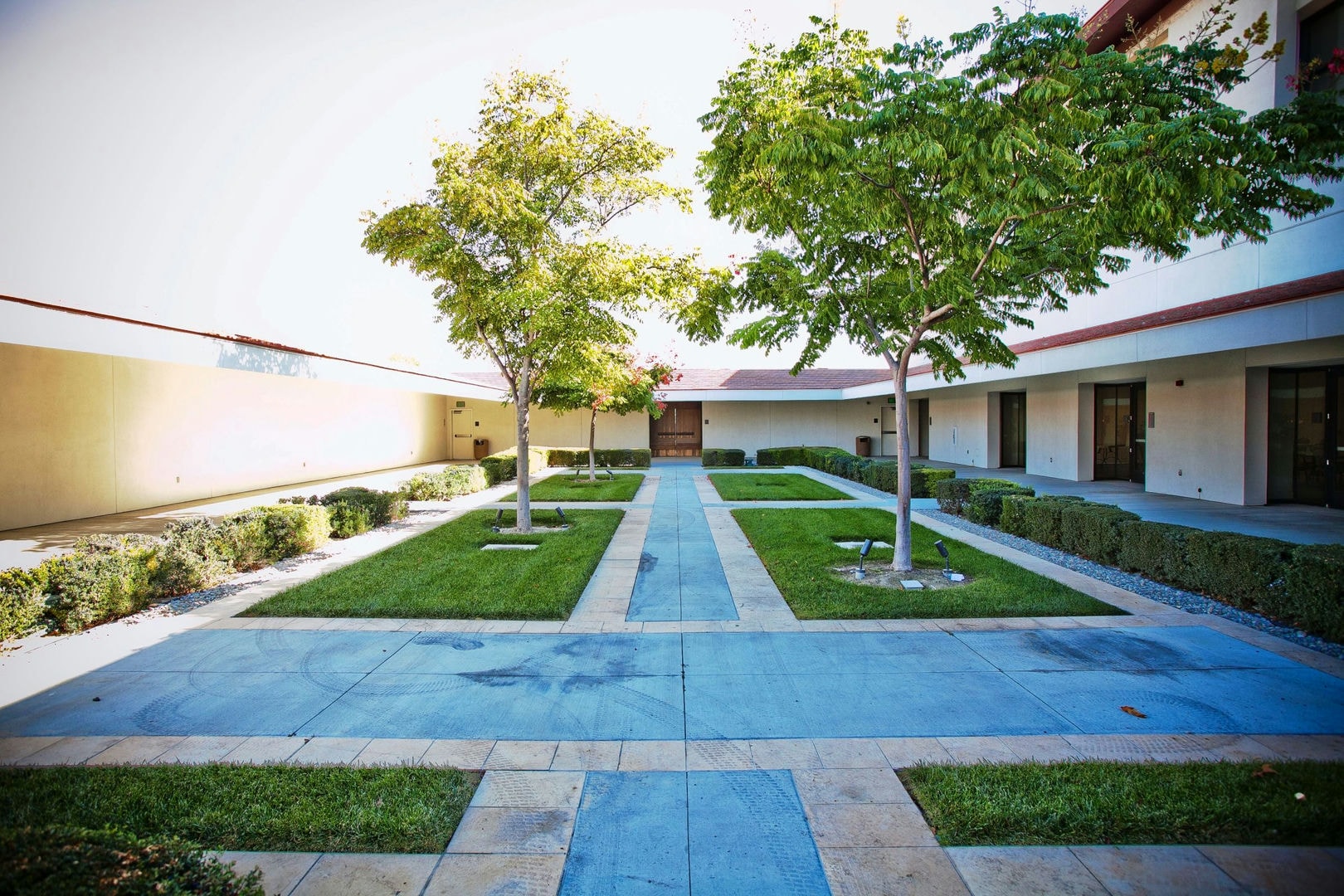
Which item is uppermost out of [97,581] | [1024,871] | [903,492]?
[903,492]

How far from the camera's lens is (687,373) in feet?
106

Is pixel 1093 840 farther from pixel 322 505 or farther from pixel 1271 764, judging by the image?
pixel 322 505

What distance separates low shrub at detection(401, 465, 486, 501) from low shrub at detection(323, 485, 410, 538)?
184cm

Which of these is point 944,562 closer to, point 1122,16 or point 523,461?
point 523,461

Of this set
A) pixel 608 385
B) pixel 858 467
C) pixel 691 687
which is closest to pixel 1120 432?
pixel 858 467

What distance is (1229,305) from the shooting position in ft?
31.1

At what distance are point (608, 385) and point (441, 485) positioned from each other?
5.49 metres

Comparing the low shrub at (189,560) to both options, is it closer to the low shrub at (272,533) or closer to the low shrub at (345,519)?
the low shrub at (272,533)

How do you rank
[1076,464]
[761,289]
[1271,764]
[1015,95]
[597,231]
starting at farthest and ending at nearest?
[1076,464]
[597,231]
[761,289]
[1015,95]
[1271,764]

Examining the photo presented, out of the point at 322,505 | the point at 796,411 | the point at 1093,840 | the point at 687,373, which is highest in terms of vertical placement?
the point at 687,373

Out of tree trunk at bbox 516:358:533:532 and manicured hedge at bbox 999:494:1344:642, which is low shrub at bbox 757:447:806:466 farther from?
tree trunk at bbox 516:358:533:532

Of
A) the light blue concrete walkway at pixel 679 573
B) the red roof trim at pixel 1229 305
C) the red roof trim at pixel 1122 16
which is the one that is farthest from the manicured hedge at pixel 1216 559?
the red roof trim at pixel 1122 16

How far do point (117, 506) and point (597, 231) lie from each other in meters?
11.0

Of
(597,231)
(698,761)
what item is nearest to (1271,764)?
(698,761)
